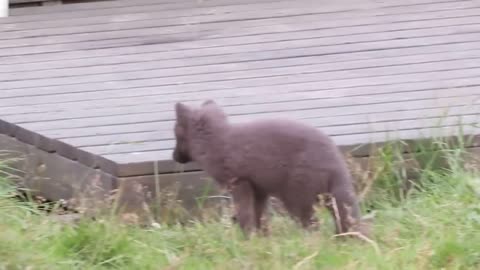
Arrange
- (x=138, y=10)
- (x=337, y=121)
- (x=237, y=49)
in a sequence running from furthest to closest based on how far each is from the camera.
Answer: (x=138, y=10), (x=237, y=49), (x=337, y=121)

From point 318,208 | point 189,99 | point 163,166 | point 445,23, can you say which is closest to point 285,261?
point 318,208

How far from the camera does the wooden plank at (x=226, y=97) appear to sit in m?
5.68

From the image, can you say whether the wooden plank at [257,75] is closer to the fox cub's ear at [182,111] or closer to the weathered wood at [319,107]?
the weathered wood at [319,107]

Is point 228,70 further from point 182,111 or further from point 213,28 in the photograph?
point 182,111

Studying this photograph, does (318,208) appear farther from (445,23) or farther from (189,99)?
(445,23)

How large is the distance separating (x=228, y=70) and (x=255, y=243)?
8.12 ft

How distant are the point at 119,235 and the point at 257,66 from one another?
100 inches

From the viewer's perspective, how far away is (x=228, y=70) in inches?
252

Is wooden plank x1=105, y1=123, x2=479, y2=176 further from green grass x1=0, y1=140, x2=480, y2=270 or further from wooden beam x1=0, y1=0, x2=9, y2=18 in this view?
wooden beam x1=0, y1=0, x2=9, y2=18

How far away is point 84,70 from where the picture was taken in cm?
652

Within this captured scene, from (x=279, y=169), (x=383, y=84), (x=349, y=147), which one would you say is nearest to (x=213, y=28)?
(x=383, y=84)

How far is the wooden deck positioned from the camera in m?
Result: 5.26

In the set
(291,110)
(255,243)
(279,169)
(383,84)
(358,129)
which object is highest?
(383,84)

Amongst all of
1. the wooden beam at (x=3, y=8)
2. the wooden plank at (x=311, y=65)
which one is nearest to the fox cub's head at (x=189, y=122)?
the wooden plank at (x=311, y=65)
